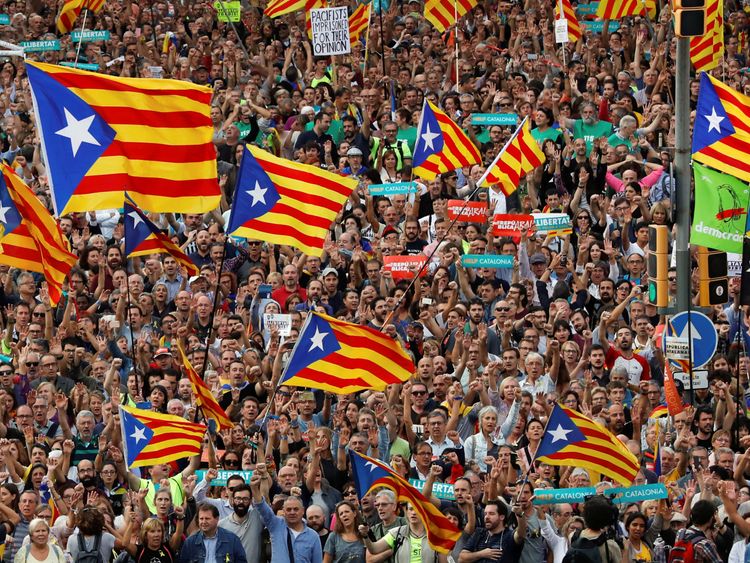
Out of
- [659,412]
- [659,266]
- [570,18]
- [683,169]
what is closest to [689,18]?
[683,169]

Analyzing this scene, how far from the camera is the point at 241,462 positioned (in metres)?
19.8

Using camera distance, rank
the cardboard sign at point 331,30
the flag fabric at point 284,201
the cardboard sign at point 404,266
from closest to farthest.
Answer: the flag fabric at point 284,201, the cardboard sign at point 404,266, the cardboard sign at point 331,30

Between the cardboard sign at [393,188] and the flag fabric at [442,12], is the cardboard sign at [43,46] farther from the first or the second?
the cardboard sign at [393,188]

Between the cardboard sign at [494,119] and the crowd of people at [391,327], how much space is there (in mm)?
166

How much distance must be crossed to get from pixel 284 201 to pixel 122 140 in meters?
2.41

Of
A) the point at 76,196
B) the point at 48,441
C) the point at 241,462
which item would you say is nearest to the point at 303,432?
the point at 241,462

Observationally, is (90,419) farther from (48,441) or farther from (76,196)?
(76,196)

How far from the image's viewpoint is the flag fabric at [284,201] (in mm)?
20141

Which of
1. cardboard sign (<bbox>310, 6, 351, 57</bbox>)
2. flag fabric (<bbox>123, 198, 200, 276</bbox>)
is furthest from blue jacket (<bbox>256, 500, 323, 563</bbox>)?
cardboard sign (<bbox>310, 6, 351, 57</bbox>)

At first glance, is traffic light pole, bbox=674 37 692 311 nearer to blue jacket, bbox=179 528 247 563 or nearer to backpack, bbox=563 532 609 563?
backpack, bbox=563 532 609 563

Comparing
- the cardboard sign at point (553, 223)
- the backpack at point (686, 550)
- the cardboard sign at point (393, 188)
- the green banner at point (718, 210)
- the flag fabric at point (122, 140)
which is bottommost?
the backpack at point (686, 550)

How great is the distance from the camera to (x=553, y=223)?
24391 mm

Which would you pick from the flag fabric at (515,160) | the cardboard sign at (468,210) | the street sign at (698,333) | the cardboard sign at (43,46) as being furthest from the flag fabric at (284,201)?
the cardboard sign at (43,46)

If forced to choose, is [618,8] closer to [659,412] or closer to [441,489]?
[659,412]
